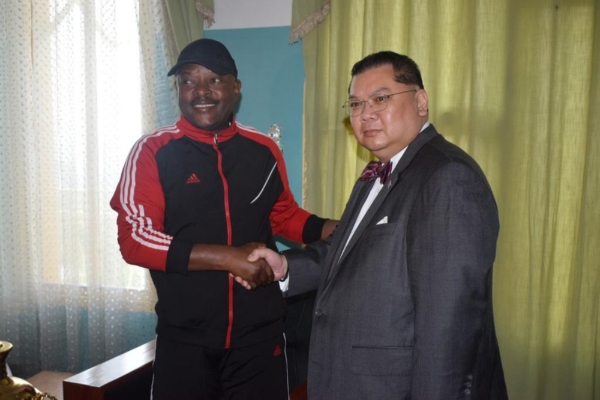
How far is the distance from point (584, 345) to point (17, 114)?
353 cm

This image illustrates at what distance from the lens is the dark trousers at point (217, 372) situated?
1906 millimetres

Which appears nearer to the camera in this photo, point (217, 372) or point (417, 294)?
point (417, 294)

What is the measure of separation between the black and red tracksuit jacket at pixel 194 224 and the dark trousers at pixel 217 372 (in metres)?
0.04

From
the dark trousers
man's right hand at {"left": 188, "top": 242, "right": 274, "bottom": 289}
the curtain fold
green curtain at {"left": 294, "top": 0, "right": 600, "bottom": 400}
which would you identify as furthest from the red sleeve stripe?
green curtain at {"left": 294, "top": 0, "right": 600, "bottom": 400}

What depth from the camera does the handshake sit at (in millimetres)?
1896

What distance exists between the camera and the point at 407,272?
1.40 metres

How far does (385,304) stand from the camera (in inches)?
55.9

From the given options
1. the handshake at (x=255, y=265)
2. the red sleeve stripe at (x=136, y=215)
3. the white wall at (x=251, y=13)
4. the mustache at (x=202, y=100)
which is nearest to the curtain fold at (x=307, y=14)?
the white wall at (x=251, y=13)

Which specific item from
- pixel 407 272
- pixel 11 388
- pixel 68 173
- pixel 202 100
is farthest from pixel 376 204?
pixel 68 173

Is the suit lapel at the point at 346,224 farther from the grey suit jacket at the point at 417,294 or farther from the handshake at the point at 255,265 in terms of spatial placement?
the handshake at the point at 255,265

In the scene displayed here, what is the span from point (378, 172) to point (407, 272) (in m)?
0.39

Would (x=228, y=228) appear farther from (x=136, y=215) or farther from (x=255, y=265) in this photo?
(x=136, y=215)

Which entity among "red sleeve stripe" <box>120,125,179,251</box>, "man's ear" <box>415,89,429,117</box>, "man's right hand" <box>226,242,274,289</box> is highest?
"man's ear" <box>415,89,429,117</box>

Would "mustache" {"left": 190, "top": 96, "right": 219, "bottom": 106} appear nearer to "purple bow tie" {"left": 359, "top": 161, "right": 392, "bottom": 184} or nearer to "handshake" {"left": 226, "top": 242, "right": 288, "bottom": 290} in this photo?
"handshake" {"left": 226, "top": 242, "right": 288, "bottom": 290}
